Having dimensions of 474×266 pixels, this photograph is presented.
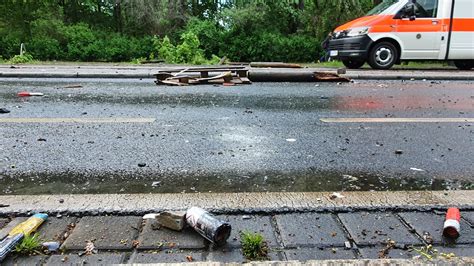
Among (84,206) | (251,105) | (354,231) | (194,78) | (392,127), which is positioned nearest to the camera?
(354,231)

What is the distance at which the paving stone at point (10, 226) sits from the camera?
7.27 ft

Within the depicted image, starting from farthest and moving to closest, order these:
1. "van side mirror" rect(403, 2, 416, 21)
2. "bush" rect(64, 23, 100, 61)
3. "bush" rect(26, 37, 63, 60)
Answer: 1. "bush" rect(64, 23, 100, 61)
2. "bush" rect(26, 37, 63, 60)
3. "van side mirror" rect(403, 2, 416, 21)

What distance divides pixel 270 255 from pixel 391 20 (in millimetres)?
11461

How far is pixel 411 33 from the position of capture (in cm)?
1227

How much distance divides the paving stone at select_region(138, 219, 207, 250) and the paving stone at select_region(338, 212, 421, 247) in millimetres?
807

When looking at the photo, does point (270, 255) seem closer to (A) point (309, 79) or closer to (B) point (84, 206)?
(B) point (84, 206)

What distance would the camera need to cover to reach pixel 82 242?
7.09ft

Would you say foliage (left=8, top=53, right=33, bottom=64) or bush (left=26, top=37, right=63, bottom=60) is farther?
bush (left=26, top=37, right=63, bottom=60)

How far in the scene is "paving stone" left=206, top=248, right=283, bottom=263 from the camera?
203cm

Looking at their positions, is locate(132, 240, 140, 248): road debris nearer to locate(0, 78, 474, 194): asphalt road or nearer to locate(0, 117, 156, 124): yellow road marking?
locate(0, 78, 474, 194): asphalt road

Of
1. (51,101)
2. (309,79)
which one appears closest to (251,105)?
(51,101)

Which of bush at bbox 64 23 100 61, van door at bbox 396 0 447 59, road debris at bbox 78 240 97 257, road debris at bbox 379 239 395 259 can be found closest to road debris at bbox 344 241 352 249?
road debris at bbox 379 239 395 259

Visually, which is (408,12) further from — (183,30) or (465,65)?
(183,30)

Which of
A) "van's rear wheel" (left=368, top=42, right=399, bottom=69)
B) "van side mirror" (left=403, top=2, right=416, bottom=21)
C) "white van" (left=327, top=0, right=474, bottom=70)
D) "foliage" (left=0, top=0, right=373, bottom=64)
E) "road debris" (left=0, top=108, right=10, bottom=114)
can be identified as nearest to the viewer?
"road debris" (left=0, top=108, right=10, bottom=114)
